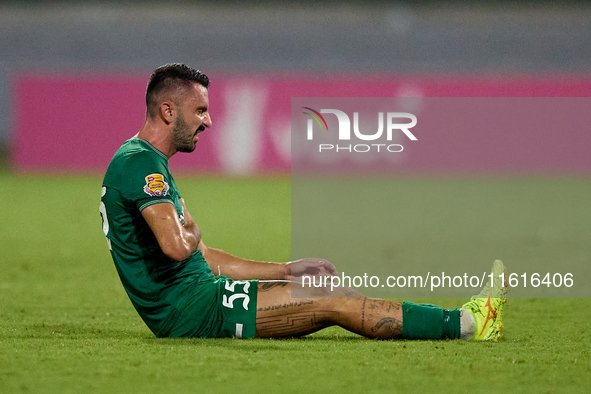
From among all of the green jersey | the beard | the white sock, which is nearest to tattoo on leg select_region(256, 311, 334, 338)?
the green jersey

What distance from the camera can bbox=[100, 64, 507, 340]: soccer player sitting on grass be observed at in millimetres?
4398

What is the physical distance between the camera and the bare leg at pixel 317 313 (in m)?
4.41

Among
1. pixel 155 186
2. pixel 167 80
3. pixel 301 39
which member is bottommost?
pixel 155 186

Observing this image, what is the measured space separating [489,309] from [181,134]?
192 cm

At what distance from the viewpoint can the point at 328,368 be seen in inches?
153

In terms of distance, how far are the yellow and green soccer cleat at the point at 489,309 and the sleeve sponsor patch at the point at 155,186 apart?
174 centimetres

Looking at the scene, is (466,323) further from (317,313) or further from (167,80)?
(167,80)

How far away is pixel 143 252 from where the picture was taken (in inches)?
174

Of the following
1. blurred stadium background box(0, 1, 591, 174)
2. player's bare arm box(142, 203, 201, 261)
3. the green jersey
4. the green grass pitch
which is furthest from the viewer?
blurred stadium background box(0, 1, 591, 174)

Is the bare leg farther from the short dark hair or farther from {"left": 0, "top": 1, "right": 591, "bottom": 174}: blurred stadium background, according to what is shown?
{"left": 0, "top": 1, "right": 591, "bottom": 174}: blurred stadium background

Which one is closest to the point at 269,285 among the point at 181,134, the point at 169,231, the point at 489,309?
the point at 169,231

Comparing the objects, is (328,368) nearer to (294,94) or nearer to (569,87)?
(294,94)

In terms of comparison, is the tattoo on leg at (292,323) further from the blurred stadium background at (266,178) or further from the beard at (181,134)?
the beard at (181,134)

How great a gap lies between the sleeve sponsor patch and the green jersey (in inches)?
2.2
